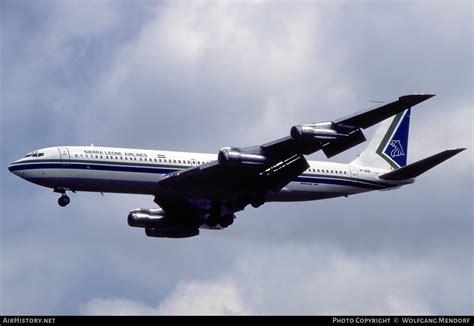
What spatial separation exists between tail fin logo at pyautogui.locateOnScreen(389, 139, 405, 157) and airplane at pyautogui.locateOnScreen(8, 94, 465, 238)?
6.89 meters

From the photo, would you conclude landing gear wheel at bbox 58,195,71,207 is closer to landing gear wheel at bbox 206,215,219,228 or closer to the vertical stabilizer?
landing gear wheel at bbox 206,215,219,228

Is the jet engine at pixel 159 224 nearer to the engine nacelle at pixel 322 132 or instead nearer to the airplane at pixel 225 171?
the airplane at pixel 225 171

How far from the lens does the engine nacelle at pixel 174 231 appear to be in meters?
87.8

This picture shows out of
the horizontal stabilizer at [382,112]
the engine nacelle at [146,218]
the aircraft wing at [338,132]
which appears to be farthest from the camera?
the engine nacelle at [146,218]

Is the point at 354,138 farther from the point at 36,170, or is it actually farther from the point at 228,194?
the point at 36,170

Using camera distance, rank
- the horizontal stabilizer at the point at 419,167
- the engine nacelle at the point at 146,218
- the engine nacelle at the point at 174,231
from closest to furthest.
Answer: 1. the horizontal stabilizer at the point at 419,167
2. the engine nacelle at the point at 146,218
3. the engine nacelle at the point at 174,231

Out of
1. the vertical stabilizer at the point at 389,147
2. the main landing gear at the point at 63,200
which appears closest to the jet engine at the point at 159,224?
the main landing gear at the point at 63,200

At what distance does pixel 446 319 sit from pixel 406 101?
18473mm

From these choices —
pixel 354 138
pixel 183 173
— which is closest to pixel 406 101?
pixel 354 138

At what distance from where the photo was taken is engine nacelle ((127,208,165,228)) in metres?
87.4

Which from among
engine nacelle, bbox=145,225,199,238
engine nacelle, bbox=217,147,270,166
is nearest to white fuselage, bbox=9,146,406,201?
engine nacelle, bbox=217,147,270,166

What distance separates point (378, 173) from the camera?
87.7 meters

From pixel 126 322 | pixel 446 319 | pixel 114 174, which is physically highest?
pixel 114 174

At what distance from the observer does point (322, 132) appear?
72.4 meters
